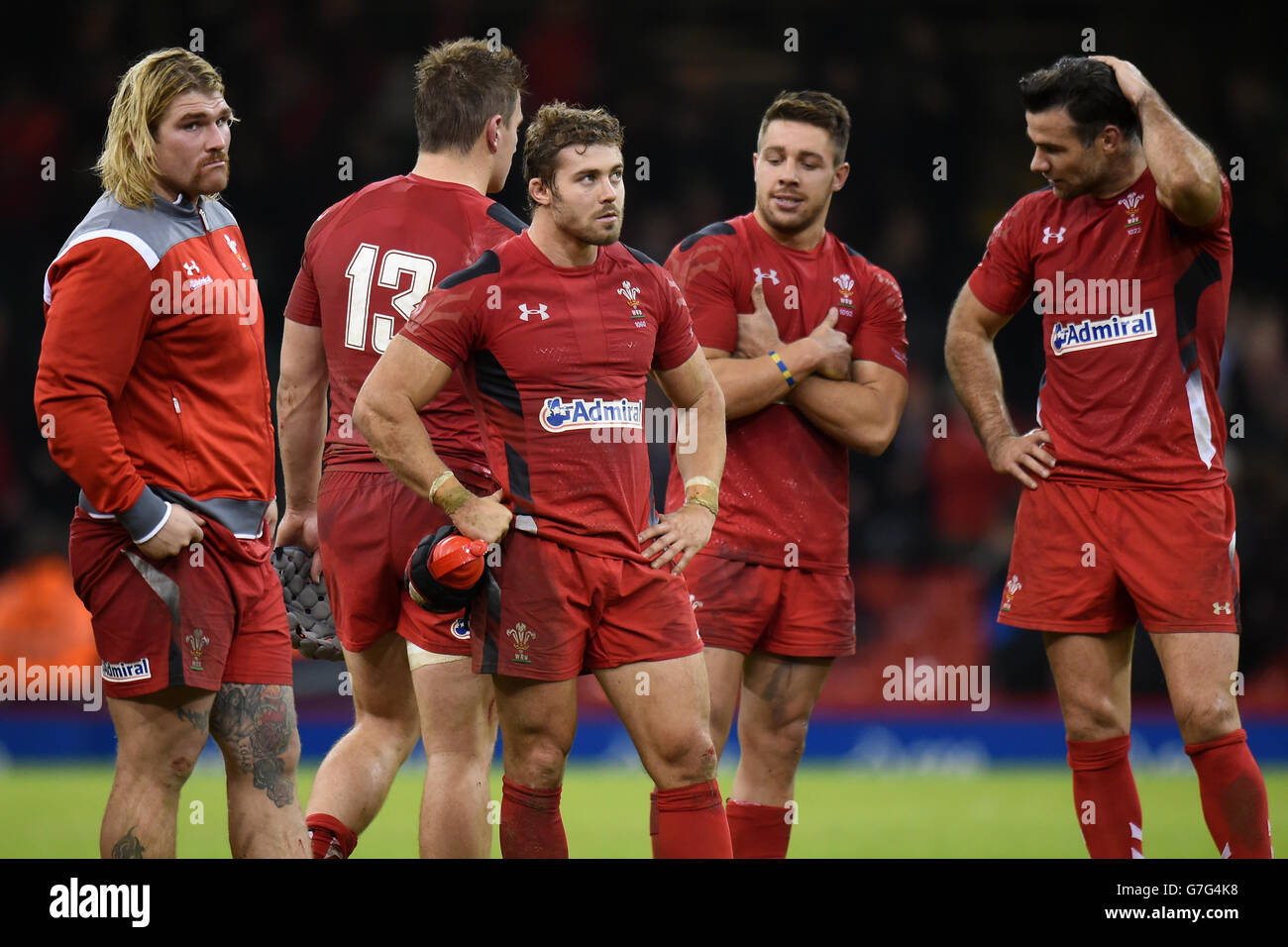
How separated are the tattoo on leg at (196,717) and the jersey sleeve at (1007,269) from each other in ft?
9.57

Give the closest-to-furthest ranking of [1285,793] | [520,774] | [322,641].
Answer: [520,774] < [322,641] < [1285,793]

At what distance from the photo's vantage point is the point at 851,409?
532 cm

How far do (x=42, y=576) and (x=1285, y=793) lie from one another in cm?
795

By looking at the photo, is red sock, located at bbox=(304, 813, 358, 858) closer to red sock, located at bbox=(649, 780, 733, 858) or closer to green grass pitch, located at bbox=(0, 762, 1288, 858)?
red sock, located at bbox=(649, 780, 733, 858)

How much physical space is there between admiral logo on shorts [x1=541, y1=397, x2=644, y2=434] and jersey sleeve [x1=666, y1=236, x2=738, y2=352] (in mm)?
1063

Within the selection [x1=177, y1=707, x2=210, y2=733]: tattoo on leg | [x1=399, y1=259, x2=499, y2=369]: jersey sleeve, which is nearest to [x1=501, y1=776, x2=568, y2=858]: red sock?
[x1=177, y1=707, x2=210, y2=733]: tattoo on leg

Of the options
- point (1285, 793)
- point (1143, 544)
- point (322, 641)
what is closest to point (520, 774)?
point (322, 641)

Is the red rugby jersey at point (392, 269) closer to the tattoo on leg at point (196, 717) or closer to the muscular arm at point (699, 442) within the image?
the muscular arm at point (699, 442)

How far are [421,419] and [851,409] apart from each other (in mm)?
1516

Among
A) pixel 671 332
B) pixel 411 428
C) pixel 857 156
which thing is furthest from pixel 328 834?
pixel 857 156

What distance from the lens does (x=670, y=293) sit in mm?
4547

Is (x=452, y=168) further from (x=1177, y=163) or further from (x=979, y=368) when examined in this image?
(x=1177, y=163)

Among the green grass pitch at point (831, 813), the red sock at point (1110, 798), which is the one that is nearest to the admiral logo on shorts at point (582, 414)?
the red sock at point (1110, 798)
